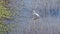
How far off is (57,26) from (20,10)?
0.77m

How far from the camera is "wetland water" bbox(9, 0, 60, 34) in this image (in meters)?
2.40

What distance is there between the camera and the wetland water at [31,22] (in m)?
2.40

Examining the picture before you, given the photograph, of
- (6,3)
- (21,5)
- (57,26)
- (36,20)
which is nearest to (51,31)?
(57,26)

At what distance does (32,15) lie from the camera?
9.00 ft

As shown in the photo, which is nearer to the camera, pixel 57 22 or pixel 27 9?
pixel 57 22

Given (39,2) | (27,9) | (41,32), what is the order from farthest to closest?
(39,2) → (27,9) → (41,32)

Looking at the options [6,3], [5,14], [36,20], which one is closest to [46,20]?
[36,20]

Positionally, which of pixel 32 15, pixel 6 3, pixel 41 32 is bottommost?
pixel 41 32

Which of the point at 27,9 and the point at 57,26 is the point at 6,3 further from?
the point at 57,26

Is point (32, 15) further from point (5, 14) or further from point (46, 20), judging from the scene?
point (5, 14)

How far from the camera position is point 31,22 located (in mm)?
2588

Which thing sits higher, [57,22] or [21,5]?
[21,5]

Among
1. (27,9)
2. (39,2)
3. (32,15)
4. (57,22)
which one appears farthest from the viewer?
(39,2)

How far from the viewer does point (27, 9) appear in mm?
2941
